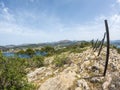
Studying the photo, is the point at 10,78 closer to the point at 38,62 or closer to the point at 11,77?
the point at 11,77

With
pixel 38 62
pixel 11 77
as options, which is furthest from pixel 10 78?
pixel 38 62

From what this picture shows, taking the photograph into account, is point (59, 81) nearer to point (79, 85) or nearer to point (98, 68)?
point (79, 85)

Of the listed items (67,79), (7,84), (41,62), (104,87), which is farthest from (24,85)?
(41,62)

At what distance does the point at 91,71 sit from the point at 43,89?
981 centimetres

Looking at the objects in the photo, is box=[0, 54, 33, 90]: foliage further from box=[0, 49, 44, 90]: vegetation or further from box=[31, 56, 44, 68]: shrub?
box=[31, 56, 44, 68]: shrub

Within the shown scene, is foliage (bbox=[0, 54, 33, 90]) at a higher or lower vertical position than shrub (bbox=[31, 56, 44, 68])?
higher

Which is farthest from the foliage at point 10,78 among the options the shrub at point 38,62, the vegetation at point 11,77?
the shrub at point 38,62

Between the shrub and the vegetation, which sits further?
the shrub

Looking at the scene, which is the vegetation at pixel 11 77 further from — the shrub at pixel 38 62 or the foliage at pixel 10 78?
the shrub at pixel 38 62

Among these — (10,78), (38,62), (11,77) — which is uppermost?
(11,77)

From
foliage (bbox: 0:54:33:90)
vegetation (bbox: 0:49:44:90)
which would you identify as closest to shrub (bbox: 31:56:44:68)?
vegetation (bbox: 0:49:44:90)

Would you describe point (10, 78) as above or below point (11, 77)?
below

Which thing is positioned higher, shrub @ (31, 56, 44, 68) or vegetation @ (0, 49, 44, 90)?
vegetation @ (0, 49, 44, 90)

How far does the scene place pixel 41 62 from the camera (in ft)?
196
